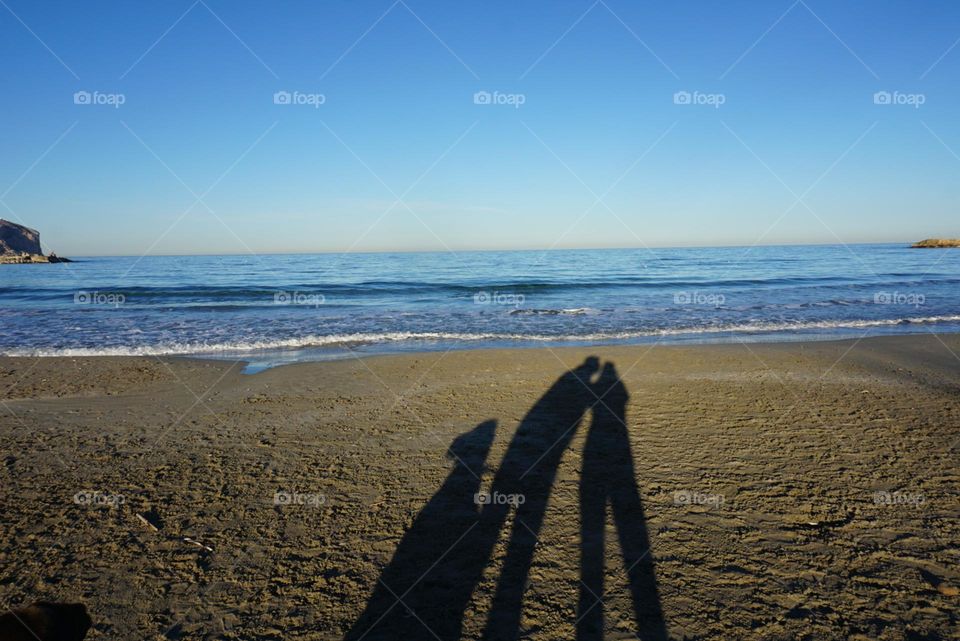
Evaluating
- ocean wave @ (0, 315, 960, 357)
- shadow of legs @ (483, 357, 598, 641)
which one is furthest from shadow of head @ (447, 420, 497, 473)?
ocean wave @ (0, 315, 960, 357)

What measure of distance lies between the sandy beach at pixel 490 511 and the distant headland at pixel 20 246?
85.7 metres

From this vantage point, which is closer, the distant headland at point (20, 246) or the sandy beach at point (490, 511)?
the sandy beach at point (490, 511)

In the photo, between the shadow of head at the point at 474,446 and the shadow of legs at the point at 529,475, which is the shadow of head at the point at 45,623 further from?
the shadow of head at the point at 474,446

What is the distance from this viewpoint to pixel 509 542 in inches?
145

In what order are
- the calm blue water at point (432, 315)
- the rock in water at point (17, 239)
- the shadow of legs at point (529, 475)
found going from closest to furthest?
the shadow of legs at point (529, 475) → the calm blue water at point (432, 315) → the rock in water at point (17, 239)

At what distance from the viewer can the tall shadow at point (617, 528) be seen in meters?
2.92

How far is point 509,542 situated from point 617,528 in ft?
2.86

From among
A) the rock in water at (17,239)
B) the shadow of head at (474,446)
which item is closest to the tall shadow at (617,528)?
the shadow of head at (474,446)

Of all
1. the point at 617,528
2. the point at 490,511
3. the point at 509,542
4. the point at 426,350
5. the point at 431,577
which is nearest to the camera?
the point at 431,577

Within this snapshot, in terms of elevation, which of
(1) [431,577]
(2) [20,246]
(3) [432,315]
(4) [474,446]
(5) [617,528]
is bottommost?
(1) [431,577]

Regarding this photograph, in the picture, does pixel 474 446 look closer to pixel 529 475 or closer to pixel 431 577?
pixel 529 475

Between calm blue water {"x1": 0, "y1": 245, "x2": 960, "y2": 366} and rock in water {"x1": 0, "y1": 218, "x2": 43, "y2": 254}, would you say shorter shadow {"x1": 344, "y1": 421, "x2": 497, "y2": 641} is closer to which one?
calm blue water {"x1": 0, "y1": 245, "x2": 960, "y2": 366}

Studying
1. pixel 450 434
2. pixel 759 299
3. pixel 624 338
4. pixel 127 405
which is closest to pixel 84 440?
pixel 127 405

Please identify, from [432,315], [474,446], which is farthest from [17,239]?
[474,446]
